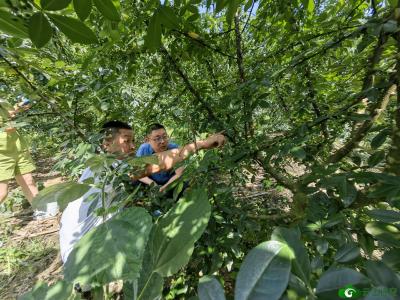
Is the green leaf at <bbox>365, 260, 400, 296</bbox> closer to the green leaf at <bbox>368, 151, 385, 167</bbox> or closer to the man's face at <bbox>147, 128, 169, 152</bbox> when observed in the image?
the green leaf at <bbox>368, 151, 385, 167</bbox>

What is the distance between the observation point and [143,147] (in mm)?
2729

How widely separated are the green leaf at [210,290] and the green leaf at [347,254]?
0.22 meters

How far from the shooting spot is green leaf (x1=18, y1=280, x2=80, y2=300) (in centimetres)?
48

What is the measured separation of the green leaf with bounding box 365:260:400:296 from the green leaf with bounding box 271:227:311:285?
84 millimetres

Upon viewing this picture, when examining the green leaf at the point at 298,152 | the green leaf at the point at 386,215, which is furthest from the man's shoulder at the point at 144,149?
the green leaf at the point at 386,215

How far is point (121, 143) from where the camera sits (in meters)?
1.62

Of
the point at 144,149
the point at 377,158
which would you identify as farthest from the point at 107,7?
the point at 144,149

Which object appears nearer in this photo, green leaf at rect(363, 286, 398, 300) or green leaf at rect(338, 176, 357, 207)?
green leaf at rect(363, 286, 398, 300)

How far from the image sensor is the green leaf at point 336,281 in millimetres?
357

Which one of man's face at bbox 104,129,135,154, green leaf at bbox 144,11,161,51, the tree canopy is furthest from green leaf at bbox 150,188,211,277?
man's face at bbox 104,129,135,154

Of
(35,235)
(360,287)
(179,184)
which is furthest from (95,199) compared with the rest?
(35,235)

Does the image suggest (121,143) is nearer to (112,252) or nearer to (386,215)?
(112,252)

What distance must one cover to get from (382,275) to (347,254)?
9 cm

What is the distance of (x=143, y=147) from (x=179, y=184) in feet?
5.74
